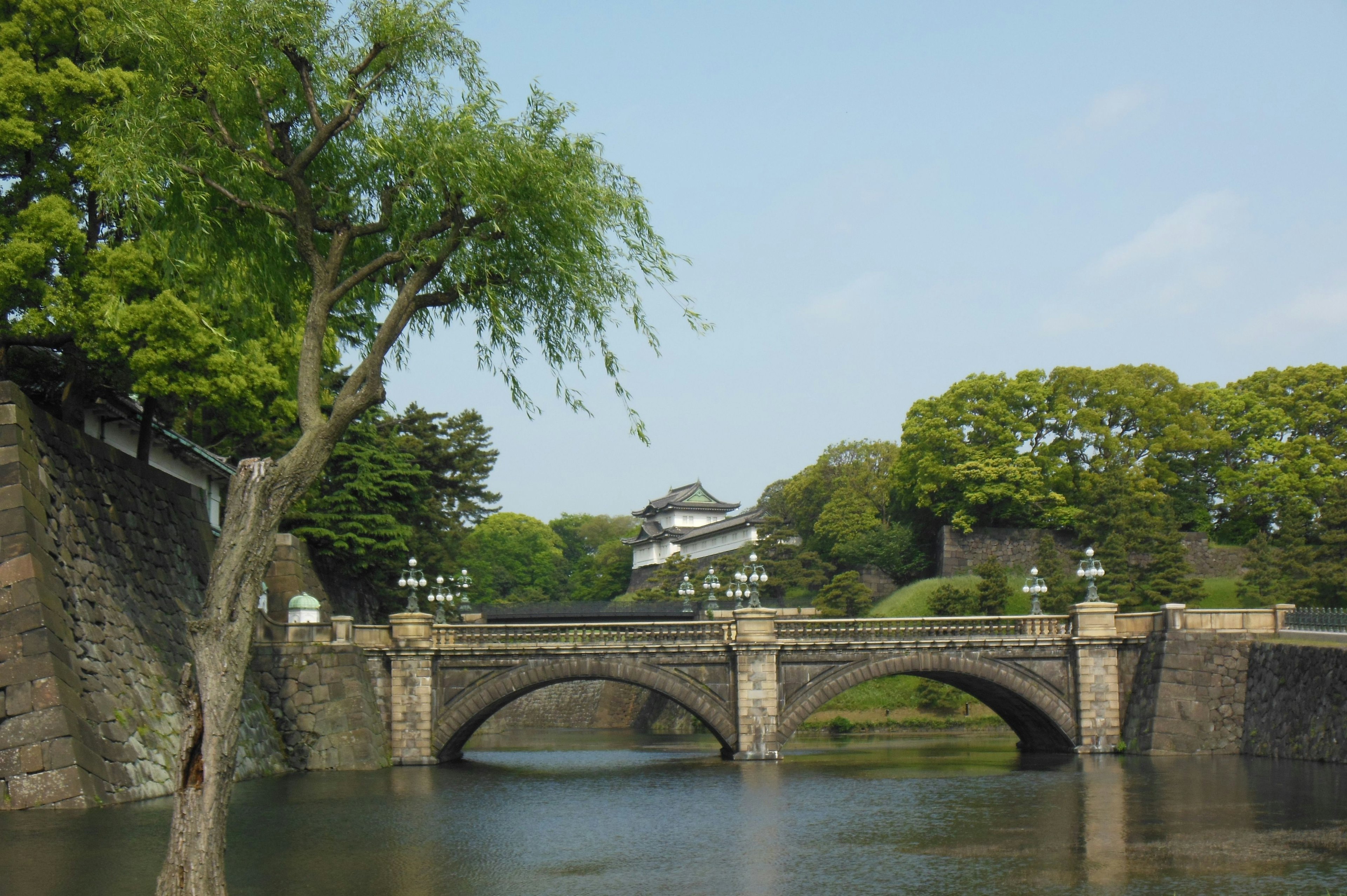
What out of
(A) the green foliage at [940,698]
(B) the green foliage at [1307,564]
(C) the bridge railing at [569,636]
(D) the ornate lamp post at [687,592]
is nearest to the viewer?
(C) the bridge railing at [569,636]

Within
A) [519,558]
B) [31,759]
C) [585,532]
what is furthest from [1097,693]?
[585,532]

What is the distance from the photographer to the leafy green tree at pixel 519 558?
4232 inches

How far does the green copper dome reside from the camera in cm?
3588

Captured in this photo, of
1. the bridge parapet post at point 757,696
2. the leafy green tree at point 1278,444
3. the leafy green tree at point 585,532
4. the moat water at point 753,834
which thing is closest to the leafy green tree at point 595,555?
the leafy green tree at point 585,532

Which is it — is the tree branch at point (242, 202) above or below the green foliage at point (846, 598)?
above

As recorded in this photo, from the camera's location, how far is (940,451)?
6525cm

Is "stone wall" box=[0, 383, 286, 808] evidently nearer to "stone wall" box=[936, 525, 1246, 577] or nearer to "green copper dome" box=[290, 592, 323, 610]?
"green copper dome" box=[290, 592, 323, 610]

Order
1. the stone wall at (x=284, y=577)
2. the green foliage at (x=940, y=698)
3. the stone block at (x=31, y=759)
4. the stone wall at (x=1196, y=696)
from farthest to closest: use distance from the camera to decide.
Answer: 1. the green foliage at (x=940, y=698)
2. the stone wall at (x=284, y=577)
3. the stone wall at (x=1196, y=696)
4. the stone block at (x=31, y=759)

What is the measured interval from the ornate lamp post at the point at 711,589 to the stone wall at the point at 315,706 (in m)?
15.9

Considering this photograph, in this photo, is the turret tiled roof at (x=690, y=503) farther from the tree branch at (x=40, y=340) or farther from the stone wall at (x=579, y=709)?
the tree branch at (x=40, y=340)

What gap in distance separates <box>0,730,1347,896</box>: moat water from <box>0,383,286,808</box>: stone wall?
920mm

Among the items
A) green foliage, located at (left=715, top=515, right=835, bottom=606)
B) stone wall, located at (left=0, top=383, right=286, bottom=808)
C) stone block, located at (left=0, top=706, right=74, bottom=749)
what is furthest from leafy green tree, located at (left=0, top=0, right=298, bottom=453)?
green foliage, located at (left=715, top=515, right=835, bottom=606)

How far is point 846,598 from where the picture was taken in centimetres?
6475

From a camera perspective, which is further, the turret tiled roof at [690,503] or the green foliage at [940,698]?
the turret tiled roof at [690,503]
